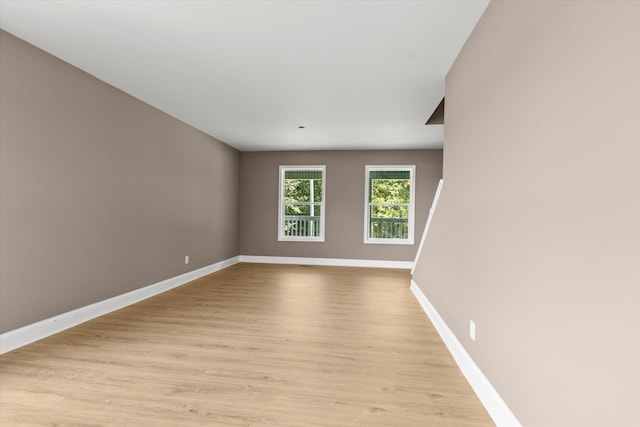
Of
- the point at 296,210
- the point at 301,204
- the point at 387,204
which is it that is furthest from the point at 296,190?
the point at 387,204

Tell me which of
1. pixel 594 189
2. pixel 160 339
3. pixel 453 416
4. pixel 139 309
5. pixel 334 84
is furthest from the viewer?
pixel 139 309

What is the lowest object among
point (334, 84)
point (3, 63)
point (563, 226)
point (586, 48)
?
point (563, 226)

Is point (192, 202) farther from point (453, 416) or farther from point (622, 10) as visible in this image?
point (622, 10)

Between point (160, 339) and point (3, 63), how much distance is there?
2.59 m

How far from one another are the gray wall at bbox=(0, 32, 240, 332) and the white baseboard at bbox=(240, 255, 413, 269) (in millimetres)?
2337

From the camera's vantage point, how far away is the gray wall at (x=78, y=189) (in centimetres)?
267

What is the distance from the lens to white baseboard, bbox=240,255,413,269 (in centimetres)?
701

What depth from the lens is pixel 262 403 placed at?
196cm

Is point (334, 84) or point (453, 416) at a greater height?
point (334, 84)

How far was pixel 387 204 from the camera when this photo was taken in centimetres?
711

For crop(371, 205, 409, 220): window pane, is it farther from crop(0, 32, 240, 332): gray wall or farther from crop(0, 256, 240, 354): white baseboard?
crop(0, 256, 240, 354): white baseboard

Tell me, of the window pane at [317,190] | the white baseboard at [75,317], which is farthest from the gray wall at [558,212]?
the window pane at [317,190]

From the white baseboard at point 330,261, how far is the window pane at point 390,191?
1.35 m

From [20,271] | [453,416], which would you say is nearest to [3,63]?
[20,271]
